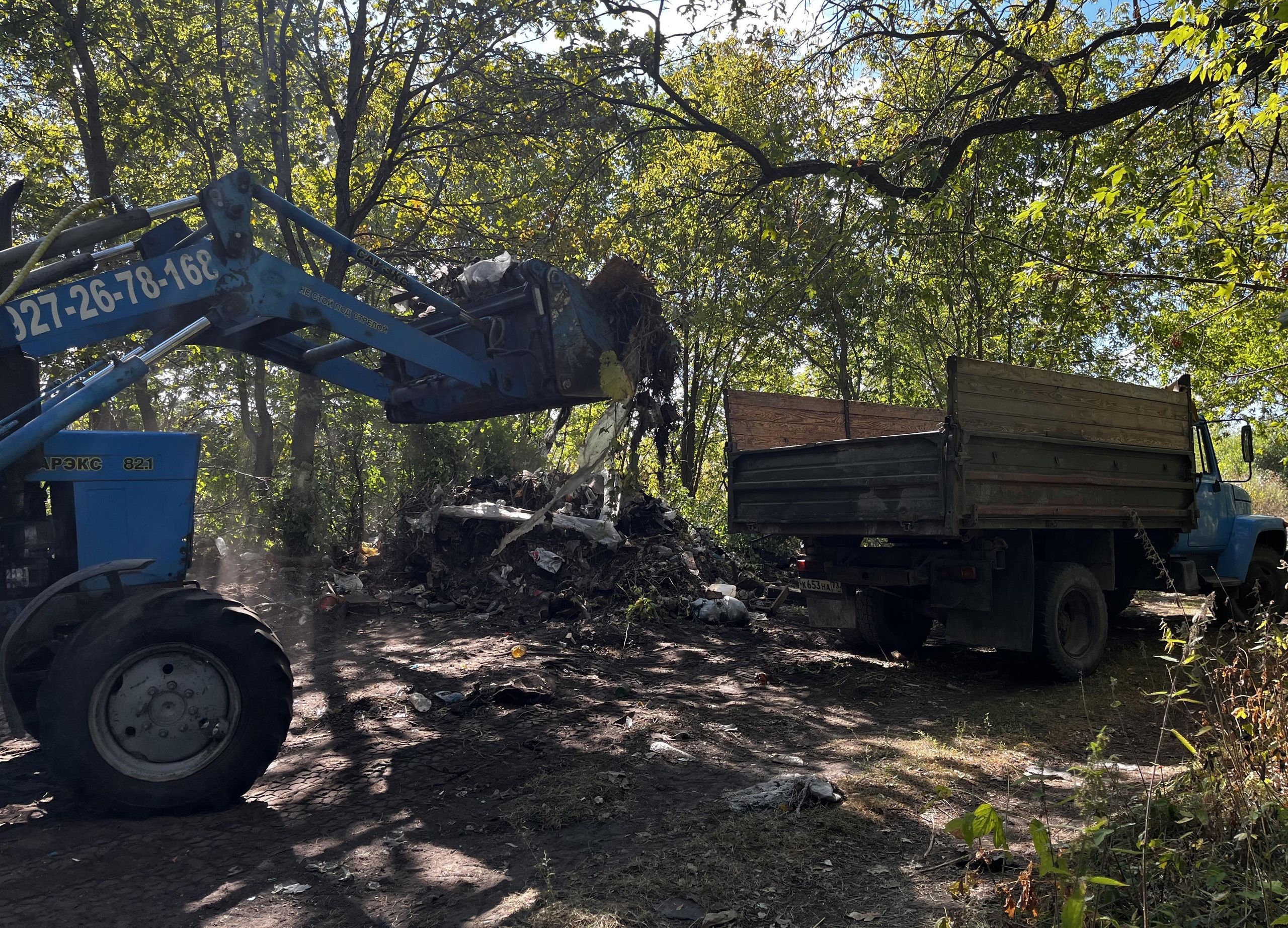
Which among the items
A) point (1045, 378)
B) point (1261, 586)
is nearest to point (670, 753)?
point (1045, 378)

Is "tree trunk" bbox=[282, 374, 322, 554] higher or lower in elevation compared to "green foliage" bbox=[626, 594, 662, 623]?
higher

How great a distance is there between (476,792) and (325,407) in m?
11.2

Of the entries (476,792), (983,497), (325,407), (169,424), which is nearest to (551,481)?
(325,407)

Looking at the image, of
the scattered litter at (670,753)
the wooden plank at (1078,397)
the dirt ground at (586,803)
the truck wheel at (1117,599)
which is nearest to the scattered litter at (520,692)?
the dirt ground at (586,803)

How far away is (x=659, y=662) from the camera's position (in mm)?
7664

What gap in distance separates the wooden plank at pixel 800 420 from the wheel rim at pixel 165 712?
484cm

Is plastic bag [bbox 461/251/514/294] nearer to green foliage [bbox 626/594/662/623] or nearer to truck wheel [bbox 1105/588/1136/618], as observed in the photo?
green foliage [bbox 626/594/662/623]

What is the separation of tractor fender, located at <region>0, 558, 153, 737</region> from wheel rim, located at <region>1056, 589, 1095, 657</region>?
6479 mm

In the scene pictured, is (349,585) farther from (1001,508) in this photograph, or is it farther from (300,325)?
(1001,508)

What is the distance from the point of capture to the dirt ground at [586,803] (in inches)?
125

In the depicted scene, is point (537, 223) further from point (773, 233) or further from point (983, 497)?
point (983, 497)

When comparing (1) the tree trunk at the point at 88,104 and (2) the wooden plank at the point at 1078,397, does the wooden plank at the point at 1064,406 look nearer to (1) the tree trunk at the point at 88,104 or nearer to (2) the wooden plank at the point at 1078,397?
(2) the wooden plank at the point at 1078,397

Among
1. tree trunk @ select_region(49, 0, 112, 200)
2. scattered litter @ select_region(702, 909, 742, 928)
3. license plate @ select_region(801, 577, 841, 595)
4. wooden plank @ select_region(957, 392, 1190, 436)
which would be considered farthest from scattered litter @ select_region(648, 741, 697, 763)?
tree trunk @ select_region(49, 0, 112, 200)

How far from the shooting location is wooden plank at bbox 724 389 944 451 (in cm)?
802
